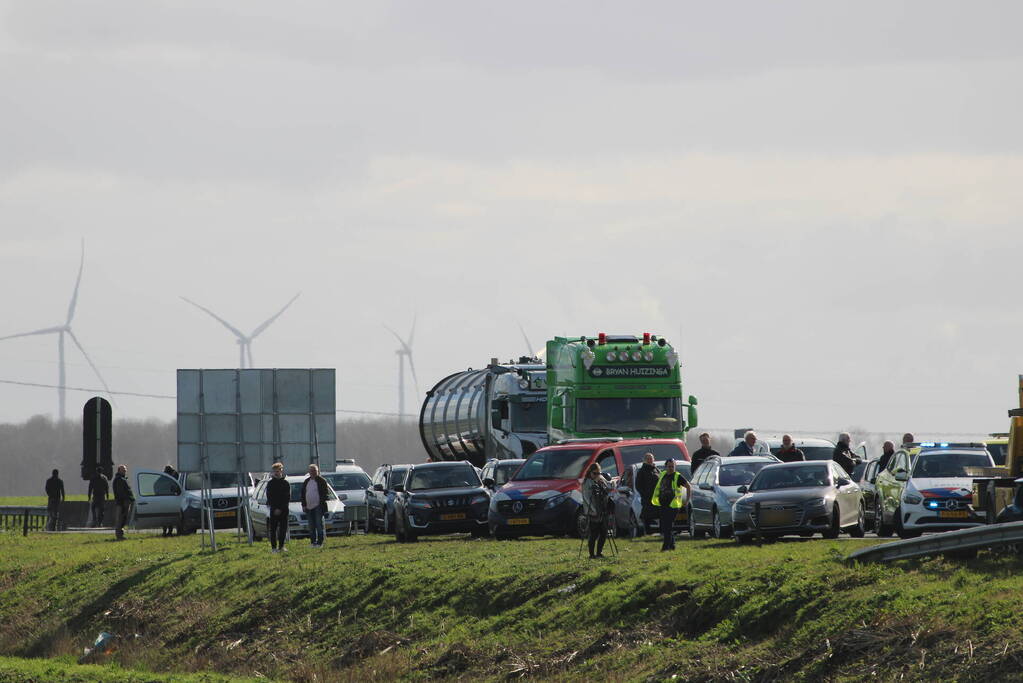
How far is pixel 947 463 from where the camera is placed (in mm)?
30953

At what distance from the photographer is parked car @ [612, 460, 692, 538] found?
110 feet

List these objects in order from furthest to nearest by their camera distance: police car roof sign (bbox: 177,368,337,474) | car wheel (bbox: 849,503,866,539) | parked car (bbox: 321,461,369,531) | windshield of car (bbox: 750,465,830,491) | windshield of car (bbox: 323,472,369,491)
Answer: windshield of car (bbox: 323,472,369,491)
parked car (bbox: 321,461,369,531)
police car roof sign (bbox: 177,368,337,474)
car wheel (bbox: 849,503,866,539)
windshield of car (bbox: 750,465,830,491)

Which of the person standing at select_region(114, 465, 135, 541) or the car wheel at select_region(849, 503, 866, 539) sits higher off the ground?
the person standing at select_region(114, 465, 135, 541)

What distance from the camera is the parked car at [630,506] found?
33.6 meters

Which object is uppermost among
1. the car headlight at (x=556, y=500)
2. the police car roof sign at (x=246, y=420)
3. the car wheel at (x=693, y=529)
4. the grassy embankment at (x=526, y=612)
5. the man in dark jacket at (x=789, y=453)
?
the police car roof sign at (x=246, y=420)

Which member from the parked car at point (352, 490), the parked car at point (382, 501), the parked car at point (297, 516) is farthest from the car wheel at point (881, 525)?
the parked car at point (352, 490)

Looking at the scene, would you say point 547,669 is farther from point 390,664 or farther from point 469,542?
point 469,542

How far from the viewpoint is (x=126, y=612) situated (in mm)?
34156

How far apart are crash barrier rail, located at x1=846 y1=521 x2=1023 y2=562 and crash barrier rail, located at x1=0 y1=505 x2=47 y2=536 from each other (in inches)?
1491

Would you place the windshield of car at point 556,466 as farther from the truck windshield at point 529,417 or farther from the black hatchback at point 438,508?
the truck windshield at point 529,417

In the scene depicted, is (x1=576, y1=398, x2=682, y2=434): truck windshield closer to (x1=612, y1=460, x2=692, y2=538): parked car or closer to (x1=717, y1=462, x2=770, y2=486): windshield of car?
(x1=612, y1=460, x2=692, y2=538): parked car

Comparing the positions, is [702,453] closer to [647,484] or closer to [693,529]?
[693,529]

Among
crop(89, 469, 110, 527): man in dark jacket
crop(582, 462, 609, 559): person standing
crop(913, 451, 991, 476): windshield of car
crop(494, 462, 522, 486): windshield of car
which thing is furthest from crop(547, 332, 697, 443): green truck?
crop(89, 469, 110, 527): man in dark jacket

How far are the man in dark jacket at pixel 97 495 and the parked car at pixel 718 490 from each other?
21.1 m
